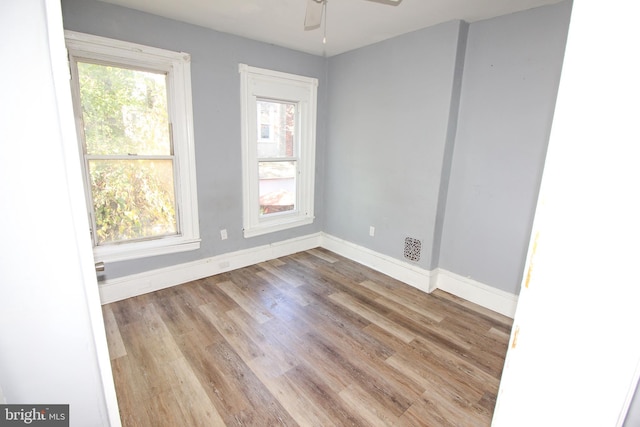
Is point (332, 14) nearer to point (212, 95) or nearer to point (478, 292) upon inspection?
point (212, 95)

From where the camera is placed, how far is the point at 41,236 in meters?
0.63

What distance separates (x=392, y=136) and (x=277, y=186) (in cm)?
145

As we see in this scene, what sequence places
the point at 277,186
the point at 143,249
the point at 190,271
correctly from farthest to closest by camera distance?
the point at 277,186 → the point at 190,271 → the point at 143,249

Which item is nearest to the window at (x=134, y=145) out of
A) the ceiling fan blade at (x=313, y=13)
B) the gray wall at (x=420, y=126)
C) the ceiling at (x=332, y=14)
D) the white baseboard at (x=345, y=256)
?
the gray wall at (x=420, y=126)

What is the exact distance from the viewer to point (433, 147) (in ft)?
8.86

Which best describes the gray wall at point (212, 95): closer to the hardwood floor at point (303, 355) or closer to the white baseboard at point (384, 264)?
the hardwood floor at point (303, 355)

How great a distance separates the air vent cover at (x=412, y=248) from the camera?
9.62ft

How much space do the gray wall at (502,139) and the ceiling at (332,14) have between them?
19 centimetres

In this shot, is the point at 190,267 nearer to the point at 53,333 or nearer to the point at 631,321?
the point at 53,333

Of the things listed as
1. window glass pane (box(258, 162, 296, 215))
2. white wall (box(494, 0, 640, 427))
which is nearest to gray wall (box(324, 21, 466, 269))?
window glass pane (box(258, 162, 296, 215))

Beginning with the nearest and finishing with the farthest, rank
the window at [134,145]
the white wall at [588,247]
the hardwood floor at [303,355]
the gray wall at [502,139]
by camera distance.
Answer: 1. the white wall at [588,247]
2. the hardwood floor at [303,355]
3. the gray wall at [502,139]
4. the window at [134,145]

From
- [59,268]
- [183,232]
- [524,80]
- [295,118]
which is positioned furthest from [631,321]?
[295,118]

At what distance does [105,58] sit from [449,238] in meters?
3.29

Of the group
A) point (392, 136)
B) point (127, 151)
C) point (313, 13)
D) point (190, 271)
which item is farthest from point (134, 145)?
point (392, 136)
